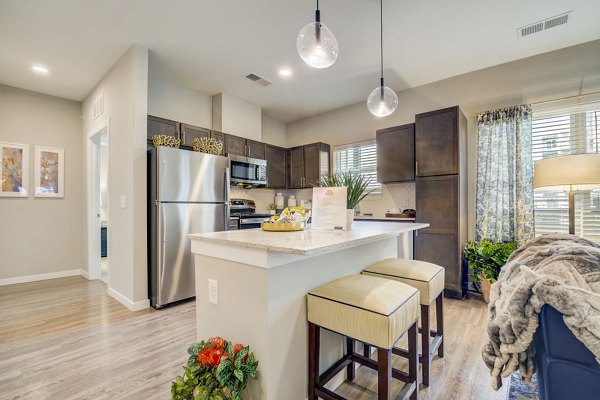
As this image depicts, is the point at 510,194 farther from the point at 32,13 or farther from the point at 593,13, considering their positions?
the point at 32,13

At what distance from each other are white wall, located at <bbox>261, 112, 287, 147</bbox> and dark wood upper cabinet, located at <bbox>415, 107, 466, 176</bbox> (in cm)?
288

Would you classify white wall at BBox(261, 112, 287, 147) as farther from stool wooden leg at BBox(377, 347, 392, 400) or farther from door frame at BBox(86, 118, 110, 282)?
stool wooden leg at BBox(377, 347, 392, 400)

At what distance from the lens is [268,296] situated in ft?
4.26

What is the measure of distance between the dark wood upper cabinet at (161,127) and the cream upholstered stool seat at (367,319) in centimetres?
301

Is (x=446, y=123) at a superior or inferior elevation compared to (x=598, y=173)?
superior

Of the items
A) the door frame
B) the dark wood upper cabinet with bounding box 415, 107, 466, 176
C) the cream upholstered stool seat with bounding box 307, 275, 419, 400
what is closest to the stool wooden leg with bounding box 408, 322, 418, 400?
the cream upholstered stool seat with bounding box 307, 275, 419, 400

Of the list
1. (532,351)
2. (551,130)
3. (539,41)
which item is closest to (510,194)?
(551,130)

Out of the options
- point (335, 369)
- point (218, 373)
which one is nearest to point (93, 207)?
point (218, 373)

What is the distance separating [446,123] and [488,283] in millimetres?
1965

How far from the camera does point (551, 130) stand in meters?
3.25

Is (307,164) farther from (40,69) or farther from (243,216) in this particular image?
(40,69)

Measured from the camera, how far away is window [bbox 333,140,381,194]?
469cm

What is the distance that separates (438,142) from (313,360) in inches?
122

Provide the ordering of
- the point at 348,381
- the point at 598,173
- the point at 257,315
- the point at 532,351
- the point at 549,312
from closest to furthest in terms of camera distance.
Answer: the point at 549,312
the point at 532,351
the point at 257,315
the point at 348,381
the point at 598,173
